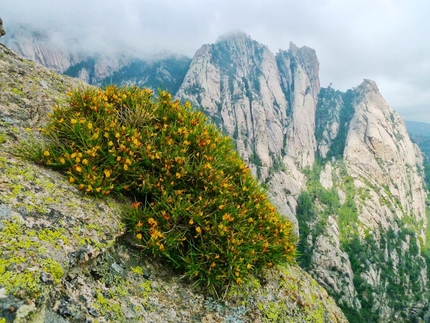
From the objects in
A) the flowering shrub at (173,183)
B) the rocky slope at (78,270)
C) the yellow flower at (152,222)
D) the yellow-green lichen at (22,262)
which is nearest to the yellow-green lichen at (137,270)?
the rocky slope at (78,270)

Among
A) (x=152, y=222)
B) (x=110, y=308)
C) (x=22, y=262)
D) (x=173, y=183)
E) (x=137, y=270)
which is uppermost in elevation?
(x=173, y=183)

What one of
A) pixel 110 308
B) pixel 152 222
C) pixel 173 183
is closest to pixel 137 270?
pixel 152 222

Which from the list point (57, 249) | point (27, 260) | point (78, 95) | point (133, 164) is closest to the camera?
point (27, 260)

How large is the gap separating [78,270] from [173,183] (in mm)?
1741

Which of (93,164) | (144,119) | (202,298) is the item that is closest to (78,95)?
(144,119)

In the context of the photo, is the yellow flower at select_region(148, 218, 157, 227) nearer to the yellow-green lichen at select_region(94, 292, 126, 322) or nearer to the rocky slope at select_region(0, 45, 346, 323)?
the rocky slope at select_region(0, 45, 346, 323)

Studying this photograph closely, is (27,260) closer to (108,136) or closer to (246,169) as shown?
(108,136)

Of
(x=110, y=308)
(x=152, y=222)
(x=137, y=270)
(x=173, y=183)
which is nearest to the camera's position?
(x=110, y=308)

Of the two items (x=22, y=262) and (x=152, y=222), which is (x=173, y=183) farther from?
(x=22, y=262)

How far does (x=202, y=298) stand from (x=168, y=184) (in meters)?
1.71

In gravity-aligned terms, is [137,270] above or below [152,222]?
below

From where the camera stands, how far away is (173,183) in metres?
4.37

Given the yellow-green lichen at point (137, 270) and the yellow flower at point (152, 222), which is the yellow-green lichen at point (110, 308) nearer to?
the yellow-green lichen at point (137, 270)

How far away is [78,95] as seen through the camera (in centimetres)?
493
